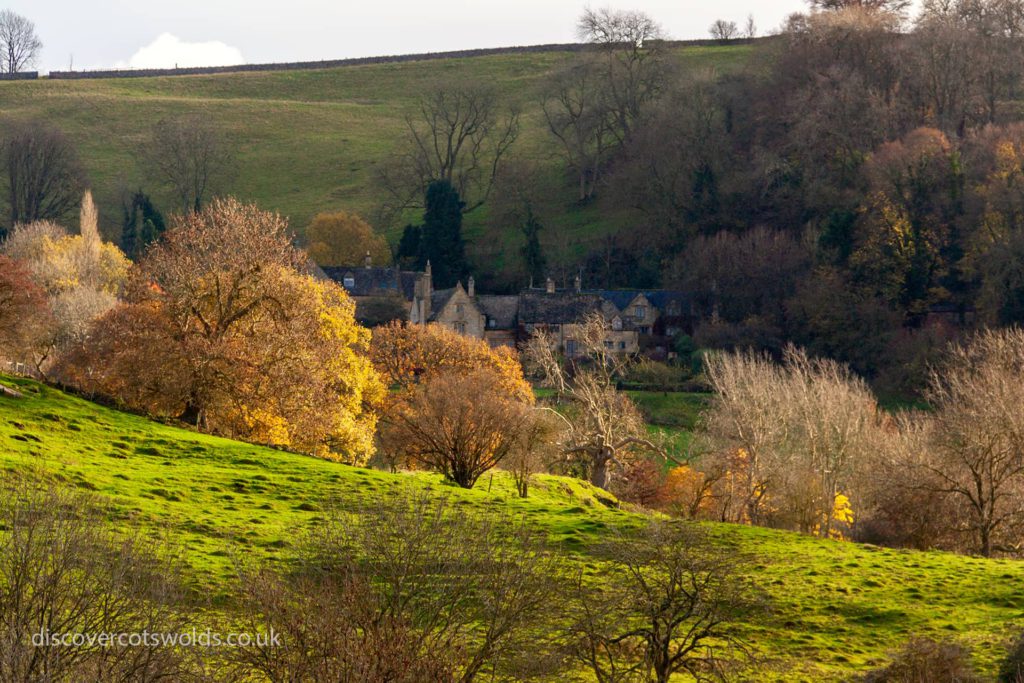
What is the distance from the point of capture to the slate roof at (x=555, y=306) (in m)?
110

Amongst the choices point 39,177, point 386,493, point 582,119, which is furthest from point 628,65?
point 386,493

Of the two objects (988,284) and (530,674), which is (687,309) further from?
(530,674)

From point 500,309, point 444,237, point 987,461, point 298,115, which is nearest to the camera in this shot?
point 987,461

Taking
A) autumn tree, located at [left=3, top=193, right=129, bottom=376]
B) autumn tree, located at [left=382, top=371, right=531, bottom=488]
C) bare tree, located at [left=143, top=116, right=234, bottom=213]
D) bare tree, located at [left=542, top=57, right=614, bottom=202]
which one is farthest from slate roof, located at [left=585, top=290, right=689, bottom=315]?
autumn tree, located at [left=382, top=371, right=531, bottom=488]

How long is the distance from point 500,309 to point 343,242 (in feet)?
65.0

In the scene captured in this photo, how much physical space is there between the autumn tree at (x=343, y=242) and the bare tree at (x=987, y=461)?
74944mm

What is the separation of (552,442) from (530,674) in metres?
35.5

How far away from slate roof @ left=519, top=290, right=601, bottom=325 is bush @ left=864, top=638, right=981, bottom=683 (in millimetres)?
81586

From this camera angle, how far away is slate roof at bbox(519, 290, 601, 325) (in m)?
110

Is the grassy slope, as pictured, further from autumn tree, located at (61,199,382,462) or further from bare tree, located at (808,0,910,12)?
bare tree, located at (808,0,910,12)

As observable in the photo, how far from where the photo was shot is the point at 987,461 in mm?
48312

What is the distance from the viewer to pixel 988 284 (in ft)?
287

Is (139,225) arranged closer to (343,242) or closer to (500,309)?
(343,242)

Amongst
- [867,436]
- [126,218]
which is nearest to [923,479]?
[867,436]
